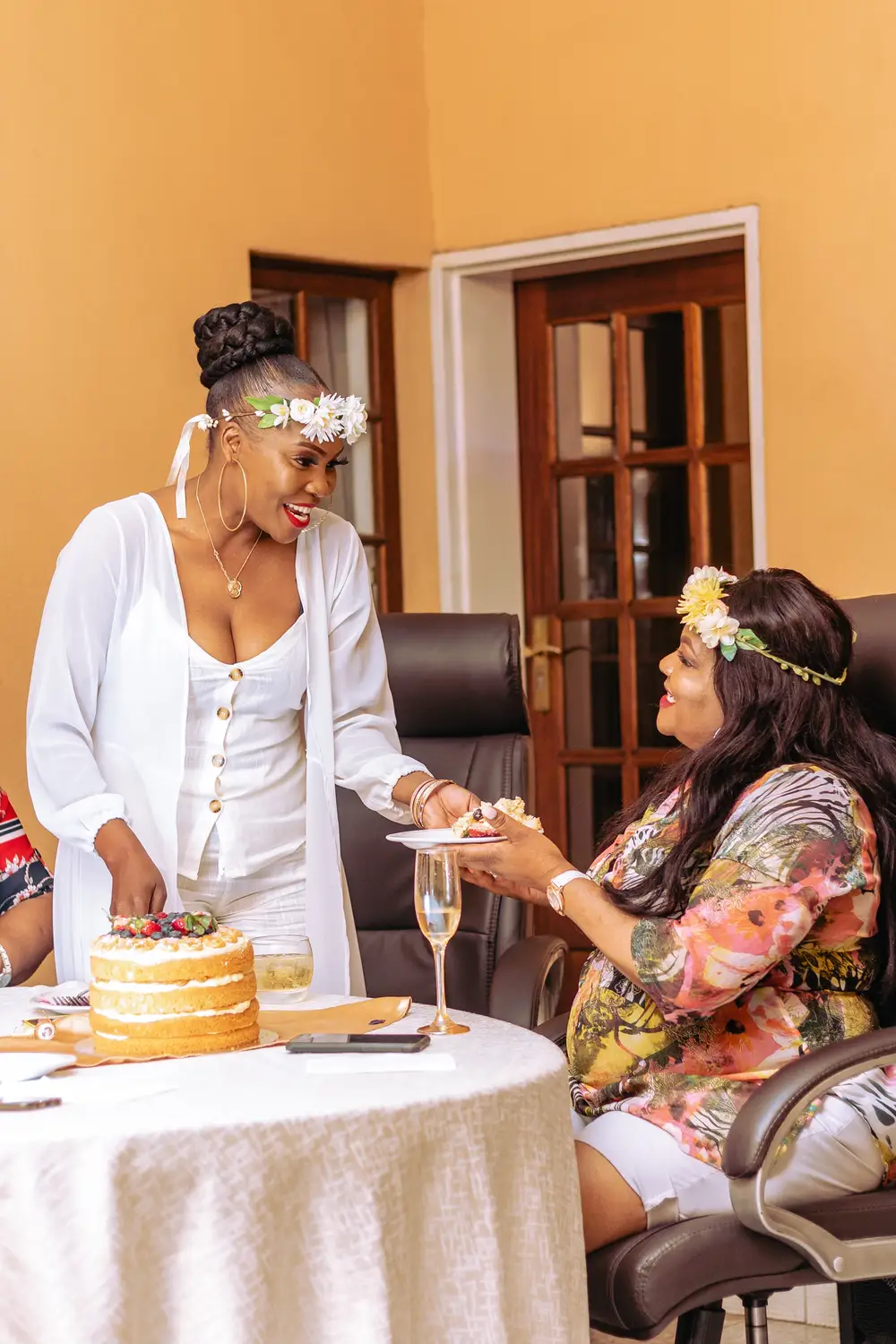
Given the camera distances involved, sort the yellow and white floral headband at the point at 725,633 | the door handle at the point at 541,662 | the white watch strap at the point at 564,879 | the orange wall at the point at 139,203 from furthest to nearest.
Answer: the door handle at the point at 541,662
the orange wall at the point at 139,203
the yellow and white floral headband at the point at 725,633
the white watch strap at the point at 564,879

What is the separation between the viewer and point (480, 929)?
2.98 m

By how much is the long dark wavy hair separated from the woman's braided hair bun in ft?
2.33

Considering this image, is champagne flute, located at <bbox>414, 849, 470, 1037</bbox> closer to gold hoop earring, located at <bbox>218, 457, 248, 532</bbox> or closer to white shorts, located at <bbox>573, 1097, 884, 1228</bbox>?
white shorts, located at <bbox>573, 1097, 884, 1228</bbox>

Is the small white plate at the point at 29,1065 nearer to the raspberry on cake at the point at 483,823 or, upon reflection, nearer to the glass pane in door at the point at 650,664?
the raspberry on cake at the point at 483,823

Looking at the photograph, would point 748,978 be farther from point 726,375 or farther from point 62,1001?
point 726,375

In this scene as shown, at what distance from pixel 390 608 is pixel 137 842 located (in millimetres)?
2683

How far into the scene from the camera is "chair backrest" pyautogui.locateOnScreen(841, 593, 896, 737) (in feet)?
7.65

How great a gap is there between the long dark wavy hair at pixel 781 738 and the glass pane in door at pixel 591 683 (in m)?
2.56

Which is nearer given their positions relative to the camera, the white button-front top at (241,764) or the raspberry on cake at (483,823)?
the raspberry on cake at (483,823)

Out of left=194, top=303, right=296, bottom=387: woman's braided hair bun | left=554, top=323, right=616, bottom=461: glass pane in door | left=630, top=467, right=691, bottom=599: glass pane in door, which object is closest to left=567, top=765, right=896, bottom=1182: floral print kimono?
left=194, top=303, right=296, bottom=387: woman's braided hair bun

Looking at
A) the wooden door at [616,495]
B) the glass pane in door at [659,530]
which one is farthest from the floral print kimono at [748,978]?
the glass pane in door at [659,530]

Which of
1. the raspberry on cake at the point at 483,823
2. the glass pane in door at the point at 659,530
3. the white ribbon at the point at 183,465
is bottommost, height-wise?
the raspberry on cake at the point at 483,823

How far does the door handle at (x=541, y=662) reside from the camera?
4.79 m

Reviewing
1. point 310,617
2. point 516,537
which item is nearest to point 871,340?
point 516,537
